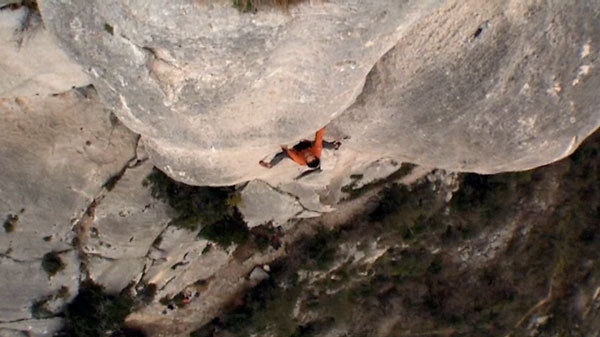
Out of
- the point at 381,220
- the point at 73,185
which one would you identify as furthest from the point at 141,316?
the point at 381,220

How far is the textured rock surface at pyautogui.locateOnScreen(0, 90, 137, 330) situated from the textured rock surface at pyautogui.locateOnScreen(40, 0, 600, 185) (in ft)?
3.77

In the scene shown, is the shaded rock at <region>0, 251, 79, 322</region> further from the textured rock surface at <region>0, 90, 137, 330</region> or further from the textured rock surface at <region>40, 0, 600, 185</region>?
the textured rock surface at <region>40, 0, 600, 185</region>

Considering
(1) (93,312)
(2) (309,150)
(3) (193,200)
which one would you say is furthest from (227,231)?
(2) (309,150)

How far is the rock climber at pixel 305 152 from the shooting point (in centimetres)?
847

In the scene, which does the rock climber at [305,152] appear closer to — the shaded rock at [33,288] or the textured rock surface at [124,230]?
the textured rock surface at [124,230]

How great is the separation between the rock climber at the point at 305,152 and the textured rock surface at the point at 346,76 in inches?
9.5

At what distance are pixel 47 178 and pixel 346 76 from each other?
5.37 meters

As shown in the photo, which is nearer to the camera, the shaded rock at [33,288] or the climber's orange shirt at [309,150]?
the climber's orange shirt at [309,150]

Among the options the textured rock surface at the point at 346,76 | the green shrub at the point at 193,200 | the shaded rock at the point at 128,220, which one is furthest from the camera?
the green shrub at the point at 193,200

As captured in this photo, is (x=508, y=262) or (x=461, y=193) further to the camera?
(x=508, y=262)

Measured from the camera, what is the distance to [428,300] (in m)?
16.0

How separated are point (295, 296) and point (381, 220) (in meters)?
3.23

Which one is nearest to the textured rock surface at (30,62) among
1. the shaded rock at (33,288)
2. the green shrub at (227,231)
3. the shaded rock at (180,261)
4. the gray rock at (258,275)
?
the shaded rock at (33,288)

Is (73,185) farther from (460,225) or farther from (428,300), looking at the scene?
(428,300)
